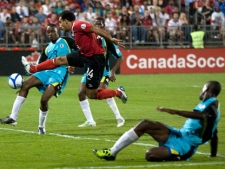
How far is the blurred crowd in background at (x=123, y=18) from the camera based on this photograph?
2958 cm

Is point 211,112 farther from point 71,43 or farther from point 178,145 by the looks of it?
point 71,43

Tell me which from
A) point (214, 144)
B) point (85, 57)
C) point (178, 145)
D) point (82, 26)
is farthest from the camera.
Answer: point (85, 57)

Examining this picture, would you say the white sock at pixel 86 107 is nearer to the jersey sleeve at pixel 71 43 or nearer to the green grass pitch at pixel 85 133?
the green grass pitch at pixel 85 133

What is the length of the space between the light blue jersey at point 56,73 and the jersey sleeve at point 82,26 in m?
1.09

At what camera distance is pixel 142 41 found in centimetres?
3088

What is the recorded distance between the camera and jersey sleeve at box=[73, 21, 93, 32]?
12.7 metres

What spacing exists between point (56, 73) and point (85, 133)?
1.29 meters

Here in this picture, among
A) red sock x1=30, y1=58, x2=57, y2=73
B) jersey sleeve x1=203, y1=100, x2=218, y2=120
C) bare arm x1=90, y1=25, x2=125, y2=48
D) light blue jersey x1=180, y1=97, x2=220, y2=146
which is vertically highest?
bare arm x1=90, y1=25, x2=125, y2=48

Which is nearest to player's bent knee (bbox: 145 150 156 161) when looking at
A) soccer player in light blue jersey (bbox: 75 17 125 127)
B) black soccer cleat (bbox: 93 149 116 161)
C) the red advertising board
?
black soccer cleat (bbox: 93 149 116 161)

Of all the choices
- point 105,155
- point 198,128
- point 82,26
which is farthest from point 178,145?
point 82,26

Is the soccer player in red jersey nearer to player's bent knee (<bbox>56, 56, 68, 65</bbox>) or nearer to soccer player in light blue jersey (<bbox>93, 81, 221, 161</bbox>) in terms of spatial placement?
player's bent knee (<bbox>56, 56, 68, 65</bbox>)

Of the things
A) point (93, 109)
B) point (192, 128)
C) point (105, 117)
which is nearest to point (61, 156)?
point (192, 128)

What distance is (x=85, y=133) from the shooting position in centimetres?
1343

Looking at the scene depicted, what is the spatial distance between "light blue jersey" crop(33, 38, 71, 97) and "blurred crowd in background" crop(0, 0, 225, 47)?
1547 cm
